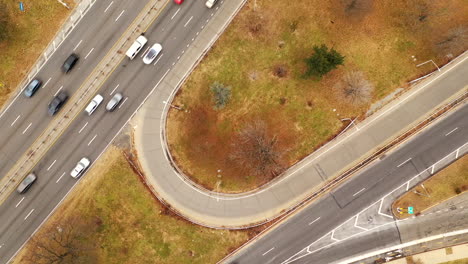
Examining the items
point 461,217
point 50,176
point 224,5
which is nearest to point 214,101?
point 224,5

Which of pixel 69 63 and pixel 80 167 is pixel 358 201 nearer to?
pixel 80 167

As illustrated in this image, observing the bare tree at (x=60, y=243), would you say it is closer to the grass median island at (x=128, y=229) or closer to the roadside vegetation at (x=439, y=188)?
the grass median island at (x=128, y=229)

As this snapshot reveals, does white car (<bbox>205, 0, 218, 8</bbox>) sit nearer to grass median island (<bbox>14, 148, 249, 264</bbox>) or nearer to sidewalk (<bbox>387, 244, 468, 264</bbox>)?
grass median island (<bbox>14, 148, 249, 264</bbox>)

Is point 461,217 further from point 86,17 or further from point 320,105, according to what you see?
point 86,17

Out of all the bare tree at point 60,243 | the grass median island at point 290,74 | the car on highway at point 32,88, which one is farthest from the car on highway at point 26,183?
the grass median island at point 290,74

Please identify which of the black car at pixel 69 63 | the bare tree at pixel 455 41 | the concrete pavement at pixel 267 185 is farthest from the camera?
the concrete pavement at pixel 267 185
